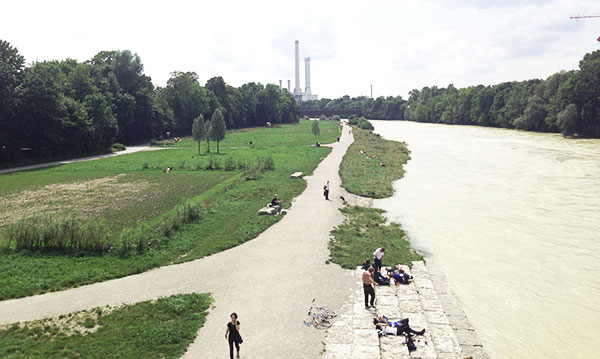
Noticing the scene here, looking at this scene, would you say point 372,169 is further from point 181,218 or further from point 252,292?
point 252,292

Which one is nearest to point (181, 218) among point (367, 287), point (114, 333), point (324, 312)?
point (114, 333)

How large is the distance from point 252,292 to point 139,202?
19.7 meters

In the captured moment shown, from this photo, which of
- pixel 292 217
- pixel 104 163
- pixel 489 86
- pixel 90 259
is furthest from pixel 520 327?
pixel 489 86

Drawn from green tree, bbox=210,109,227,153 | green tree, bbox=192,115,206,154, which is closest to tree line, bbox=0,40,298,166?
green tree, bbox=210,109,227,153

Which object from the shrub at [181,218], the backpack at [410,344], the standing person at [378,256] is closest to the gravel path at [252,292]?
the standing person at [378,256]

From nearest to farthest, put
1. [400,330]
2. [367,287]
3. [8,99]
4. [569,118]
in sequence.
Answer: [400,330] → [367,287] → [8,99] → [569,118]

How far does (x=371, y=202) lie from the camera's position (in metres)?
35.7

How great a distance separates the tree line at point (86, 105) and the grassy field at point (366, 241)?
44708 millimetres

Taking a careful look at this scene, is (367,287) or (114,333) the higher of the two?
(367,287)

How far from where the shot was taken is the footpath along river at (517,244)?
1545cm

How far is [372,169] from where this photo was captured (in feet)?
168

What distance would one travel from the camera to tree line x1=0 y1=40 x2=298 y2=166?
5644 cm

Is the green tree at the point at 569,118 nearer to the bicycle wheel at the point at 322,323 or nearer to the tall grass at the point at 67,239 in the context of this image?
the bicycle wheel at the point at 322,323

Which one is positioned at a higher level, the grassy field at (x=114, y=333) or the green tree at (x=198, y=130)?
the green tree at (x=198, y=130)
